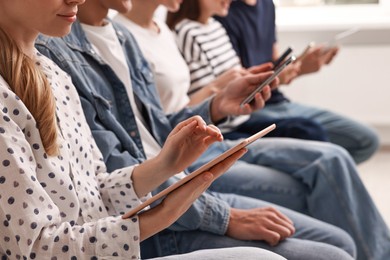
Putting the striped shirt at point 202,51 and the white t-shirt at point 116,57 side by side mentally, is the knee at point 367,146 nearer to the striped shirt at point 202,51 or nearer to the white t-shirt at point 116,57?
the striped shirt at point 202,51

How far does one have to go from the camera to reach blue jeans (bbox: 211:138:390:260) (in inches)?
74.5

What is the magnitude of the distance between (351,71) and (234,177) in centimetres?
187

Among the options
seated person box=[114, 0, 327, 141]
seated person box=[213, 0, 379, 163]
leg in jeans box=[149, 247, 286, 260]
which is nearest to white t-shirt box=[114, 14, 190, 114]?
seated person box=[114, 0, 327, 141]

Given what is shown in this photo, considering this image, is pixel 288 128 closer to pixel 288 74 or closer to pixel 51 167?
pixel 288 74

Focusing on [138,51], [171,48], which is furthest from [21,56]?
[171,48]

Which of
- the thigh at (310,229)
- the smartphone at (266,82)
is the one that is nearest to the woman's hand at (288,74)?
the smartphone at (266,82)

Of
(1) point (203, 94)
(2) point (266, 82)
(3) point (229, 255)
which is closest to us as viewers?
(3) point (229, 255)

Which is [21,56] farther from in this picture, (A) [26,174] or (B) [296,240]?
(B) [296,240]

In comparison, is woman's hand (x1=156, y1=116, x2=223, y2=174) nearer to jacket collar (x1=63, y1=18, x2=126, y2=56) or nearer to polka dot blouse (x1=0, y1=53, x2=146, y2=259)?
polka dot blouse (x1=0, y1=53, x2=146, y2=259)

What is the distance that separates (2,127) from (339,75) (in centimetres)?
275

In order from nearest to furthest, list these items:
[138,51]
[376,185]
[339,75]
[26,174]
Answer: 1. [26,174]
2. [138,51]
3. [376,185]
4. [339,75]

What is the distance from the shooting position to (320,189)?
194cm

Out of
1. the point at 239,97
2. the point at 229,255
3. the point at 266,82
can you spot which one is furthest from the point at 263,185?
the point at 229,255

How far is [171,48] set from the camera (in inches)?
81.4
